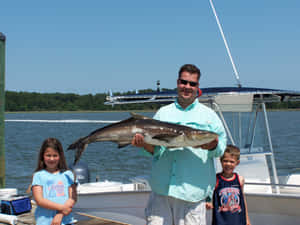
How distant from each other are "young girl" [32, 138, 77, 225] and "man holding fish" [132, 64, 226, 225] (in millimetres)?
913

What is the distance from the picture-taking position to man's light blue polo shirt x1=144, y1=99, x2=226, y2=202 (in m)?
2.97

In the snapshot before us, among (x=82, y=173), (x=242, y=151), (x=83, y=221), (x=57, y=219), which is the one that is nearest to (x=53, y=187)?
(x=57, y=219)

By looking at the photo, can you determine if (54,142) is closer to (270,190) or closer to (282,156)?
(270,190)

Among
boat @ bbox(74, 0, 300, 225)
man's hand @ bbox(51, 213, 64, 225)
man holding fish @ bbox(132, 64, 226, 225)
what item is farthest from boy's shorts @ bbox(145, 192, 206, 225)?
boat @ bbox(74, 0, 300, 225)

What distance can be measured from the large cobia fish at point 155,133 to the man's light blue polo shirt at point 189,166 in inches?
5.3

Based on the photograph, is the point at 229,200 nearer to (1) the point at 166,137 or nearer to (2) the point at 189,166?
(2) the point at 189,166

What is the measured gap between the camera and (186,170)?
9.83 feet

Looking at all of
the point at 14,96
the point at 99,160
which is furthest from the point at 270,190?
the point at 14,96

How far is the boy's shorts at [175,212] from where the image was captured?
3002mm

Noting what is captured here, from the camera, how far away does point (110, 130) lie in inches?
129

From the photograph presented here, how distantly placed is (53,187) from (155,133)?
48.8 inches

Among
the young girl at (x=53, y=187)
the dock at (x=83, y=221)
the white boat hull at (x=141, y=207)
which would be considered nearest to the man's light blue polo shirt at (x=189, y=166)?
the young girl at (x=53, y=187)

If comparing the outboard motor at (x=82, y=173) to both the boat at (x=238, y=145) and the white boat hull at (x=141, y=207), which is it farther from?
the boat at (x=238, y=145)

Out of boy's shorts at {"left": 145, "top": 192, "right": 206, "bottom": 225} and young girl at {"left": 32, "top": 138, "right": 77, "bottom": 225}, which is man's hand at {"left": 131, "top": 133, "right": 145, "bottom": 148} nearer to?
boy's shorts at {"left": 145, "top": 192, "right": 206, "bottom": 225}
